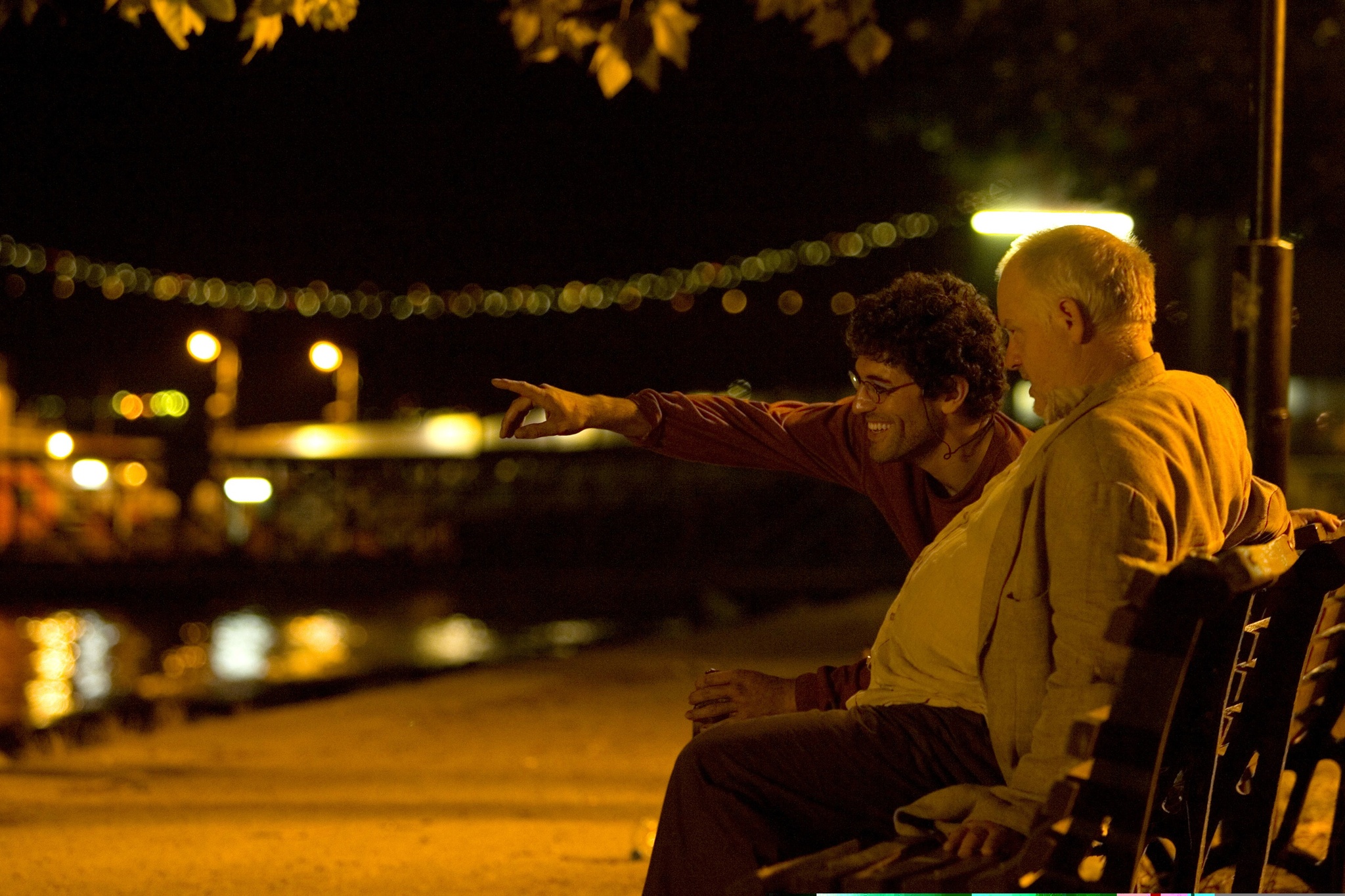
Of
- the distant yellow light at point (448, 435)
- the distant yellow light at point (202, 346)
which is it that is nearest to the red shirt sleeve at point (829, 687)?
the distant yellow light at point (202, 346)

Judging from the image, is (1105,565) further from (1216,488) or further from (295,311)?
(295,311)

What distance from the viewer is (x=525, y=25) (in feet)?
17.2

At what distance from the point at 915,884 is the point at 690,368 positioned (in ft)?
136

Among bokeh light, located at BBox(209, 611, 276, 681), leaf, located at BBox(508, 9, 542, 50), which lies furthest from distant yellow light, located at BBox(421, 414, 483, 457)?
leaf, located at BBox(508, 9, 542, 50)

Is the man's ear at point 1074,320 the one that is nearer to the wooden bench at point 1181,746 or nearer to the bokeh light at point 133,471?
the wooden bench at point 1181,746

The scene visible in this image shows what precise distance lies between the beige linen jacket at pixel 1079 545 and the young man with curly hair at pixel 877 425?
0.62 m

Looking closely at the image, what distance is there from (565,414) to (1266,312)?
225 cm

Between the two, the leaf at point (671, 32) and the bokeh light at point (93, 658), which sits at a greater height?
the leaf at point (671, 32)

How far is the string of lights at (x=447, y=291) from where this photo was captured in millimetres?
37656

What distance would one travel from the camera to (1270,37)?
14.3 ft

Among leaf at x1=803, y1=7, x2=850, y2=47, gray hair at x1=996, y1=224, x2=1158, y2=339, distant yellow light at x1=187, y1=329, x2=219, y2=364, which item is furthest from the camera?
distant yellow light at x1=187, y1=329, x2=219, y2=364

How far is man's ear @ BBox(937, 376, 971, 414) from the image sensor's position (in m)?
3.09

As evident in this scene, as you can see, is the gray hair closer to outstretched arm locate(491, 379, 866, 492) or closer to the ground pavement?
outstretched arm locate(491, 379, 866, 492)

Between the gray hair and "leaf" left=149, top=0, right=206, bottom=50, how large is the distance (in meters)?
2.83
